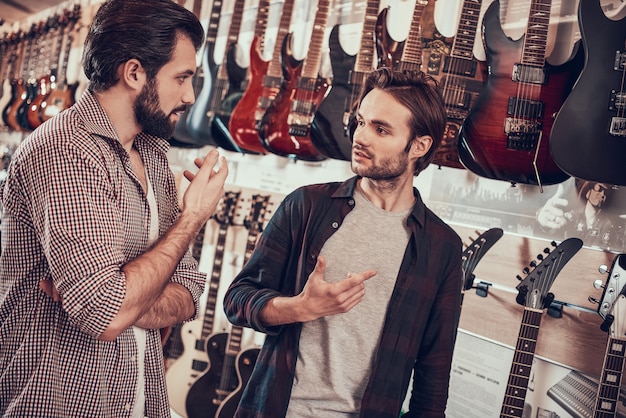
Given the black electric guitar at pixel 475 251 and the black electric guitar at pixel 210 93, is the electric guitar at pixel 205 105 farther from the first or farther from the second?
the black electric guitar at pixel 475 251

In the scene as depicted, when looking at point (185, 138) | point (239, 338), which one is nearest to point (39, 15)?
point (185, 138)

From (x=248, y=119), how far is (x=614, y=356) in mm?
2035

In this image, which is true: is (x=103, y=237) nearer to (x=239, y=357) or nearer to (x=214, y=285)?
(x=239, y=357)

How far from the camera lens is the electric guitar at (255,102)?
11.1 ft

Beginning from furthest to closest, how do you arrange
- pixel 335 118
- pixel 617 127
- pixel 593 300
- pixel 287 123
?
1. pixel 287 123
2. pixel 335 118
3. pixel 593 300
4. pixel 617 127

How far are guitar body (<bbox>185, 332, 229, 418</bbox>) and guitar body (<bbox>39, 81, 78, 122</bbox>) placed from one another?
2.49 m

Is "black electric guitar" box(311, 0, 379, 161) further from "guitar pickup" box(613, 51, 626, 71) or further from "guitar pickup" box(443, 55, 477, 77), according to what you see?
"guitar pickup" box(613, 51, 626, 71)

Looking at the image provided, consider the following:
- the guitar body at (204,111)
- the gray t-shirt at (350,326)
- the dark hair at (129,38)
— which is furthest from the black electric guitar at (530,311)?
the guitar body at (204,111)

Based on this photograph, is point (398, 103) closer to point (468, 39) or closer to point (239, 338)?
point (468, 39)

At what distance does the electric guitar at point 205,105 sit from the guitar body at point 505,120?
60.5 inches

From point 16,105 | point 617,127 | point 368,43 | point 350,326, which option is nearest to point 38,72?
point 16,105

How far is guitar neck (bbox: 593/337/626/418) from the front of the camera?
2.22 m

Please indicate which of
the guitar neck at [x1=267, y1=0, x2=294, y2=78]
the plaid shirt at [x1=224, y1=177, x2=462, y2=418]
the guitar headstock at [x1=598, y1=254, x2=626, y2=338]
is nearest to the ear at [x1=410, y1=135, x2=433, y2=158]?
the plaid shirt at [x1=224, y1=177, x2=462, y2=418]

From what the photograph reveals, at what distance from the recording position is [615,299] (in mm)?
2285
